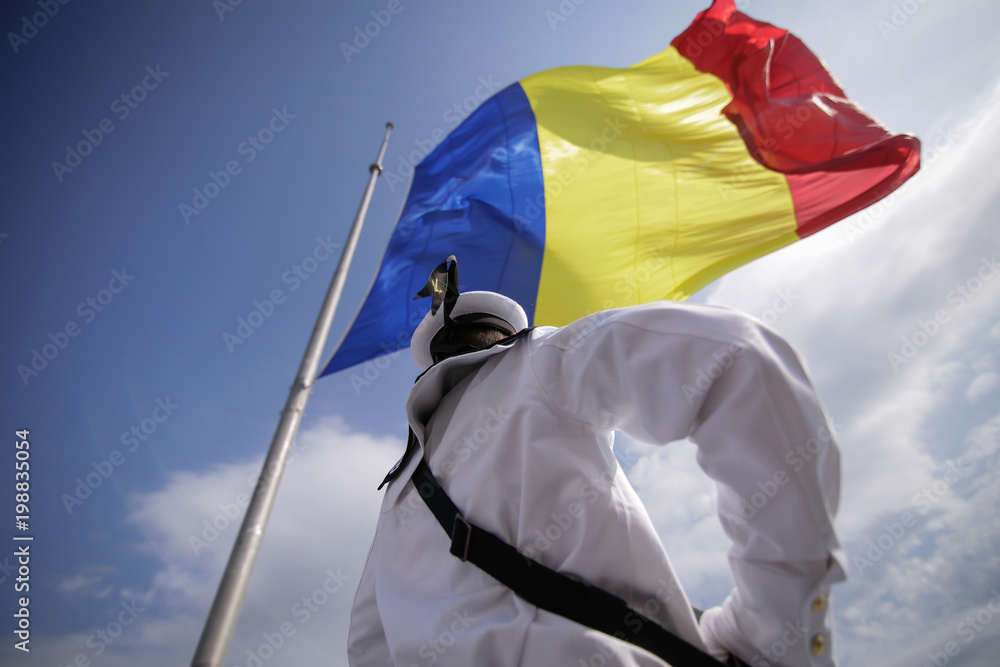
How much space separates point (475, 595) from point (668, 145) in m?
4.58

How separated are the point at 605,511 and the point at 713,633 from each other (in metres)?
0.37

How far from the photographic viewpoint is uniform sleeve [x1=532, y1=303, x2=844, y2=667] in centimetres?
90

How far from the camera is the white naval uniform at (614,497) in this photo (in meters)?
0.91

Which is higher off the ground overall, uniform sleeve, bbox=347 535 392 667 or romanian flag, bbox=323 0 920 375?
romanian flag, bbox=323 0 920 375

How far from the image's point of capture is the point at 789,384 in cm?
90

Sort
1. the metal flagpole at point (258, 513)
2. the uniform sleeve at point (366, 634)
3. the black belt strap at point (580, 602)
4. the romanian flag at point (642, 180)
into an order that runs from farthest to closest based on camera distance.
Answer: the romanian flag at point (642, 180) → the metal flagpole at point (258, 513) → the uniform sleeve at point (366, 634) → the black belt strap at point (580, 602)

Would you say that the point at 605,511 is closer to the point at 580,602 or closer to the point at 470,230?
the point at 580,602

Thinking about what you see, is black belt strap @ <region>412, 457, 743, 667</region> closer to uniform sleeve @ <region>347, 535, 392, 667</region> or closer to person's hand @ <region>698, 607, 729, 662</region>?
person's hand @ <region>698, 607, 729, 662</region>

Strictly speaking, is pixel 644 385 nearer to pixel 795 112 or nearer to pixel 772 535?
pixel 772 535

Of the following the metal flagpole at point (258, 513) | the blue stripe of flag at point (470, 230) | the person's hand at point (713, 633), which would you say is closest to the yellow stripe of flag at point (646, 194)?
the blue stripe of flag at point (470, 230)

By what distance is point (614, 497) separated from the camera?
4.16 ft

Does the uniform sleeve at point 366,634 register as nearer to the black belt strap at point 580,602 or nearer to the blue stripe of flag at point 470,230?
the black belt strap at point 580,602

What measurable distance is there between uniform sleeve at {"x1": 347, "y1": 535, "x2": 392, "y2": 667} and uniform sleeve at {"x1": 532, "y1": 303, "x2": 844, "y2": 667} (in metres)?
1.02

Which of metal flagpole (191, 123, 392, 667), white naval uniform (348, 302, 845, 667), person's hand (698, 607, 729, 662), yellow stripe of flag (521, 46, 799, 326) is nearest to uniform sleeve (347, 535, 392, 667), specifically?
white naval uniform (348, 302, 845, 667)
